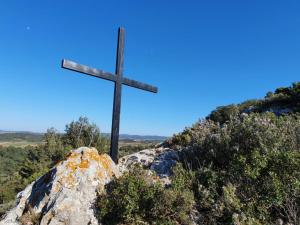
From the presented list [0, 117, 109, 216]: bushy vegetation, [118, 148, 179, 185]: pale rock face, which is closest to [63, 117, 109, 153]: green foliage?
[0, 117, 109, 216]: bushy vegetation

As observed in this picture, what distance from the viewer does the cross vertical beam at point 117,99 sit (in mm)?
7145

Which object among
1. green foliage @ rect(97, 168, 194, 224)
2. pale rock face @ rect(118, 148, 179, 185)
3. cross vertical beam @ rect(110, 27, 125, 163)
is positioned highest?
cross vertical beam @ rect(110, 27, 125, 163)

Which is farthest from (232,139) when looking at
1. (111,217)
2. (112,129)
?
(111,217)

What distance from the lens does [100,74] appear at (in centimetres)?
686

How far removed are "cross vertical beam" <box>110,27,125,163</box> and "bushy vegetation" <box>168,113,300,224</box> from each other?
7.47ft

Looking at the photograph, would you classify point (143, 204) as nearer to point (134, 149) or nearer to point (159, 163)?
point (159, 163)

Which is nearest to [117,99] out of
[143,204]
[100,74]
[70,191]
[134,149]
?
[100,74]

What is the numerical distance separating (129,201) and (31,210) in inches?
75.2

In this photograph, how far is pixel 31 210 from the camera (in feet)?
16.6

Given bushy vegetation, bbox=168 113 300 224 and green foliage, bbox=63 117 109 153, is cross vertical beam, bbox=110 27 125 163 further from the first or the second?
green foliage, bbox=63 117 109 153

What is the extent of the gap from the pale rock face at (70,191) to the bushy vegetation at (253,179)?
6.60 ft

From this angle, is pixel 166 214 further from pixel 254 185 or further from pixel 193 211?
pixel 254 185

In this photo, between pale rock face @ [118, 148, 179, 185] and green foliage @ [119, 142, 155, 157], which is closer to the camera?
pale rock face @ [118, 148, 179, 185]

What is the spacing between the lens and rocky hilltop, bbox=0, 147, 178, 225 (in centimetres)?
487
